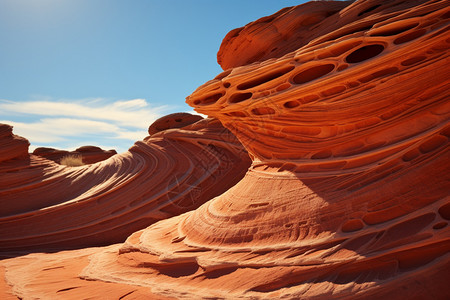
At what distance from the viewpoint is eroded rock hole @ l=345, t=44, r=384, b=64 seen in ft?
Result: 11.0

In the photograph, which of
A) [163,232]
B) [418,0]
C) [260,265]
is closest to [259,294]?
[260,265]

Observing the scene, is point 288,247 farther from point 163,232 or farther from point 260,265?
point 163,232

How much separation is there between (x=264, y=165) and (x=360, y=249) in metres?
1.81

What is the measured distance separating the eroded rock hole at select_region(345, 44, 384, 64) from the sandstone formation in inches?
624

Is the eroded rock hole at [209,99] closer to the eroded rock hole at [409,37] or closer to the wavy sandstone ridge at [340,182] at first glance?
the wavy sandstone ridge at [340,182]

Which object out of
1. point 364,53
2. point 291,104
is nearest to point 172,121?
point 291,104

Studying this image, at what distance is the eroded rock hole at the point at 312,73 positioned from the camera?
11.8 feet

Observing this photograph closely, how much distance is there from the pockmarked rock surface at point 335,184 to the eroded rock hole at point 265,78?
0.06ft

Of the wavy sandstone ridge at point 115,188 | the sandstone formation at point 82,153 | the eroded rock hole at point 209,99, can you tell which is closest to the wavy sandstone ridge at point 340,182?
the eroded rock hole at point 209,99

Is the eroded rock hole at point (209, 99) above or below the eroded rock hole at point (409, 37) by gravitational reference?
above

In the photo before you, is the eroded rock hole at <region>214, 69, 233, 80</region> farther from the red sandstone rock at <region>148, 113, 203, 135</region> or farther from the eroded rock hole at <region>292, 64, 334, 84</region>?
the red sandstone rock at <region>148, 113, 203, 135</region>

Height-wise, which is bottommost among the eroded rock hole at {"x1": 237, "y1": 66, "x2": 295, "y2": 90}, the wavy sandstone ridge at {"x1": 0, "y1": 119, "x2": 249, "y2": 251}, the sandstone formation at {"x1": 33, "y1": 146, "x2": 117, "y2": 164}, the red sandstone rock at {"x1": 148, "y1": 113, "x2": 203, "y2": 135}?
the wavy sandstone ridge at {"x1": 0, "y1": 119, "x2": 249, "y2": 251}

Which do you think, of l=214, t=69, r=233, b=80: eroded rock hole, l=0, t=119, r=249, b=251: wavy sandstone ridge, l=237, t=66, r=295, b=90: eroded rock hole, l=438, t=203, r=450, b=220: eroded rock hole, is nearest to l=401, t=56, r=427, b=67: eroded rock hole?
l=237, t=66, r=295, b=90: eroded rock hole

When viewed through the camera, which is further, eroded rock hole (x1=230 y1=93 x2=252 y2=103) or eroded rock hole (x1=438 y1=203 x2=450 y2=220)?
eroded rock hole (x1=230 y1=93 x2=252 y2=103)
